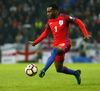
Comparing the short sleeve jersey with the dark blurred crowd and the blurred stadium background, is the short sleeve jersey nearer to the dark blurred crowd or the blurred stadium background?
the blurred stadium background

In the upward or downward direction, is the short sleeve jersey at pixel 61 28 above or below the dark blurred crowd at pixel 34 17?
above

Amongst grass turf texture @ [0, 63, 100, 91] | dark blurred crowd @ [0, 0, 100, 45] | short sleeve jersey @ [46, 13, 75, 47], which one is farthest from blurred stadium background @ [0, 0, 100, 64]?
short sleeve jersey @ [46, 13, 75, 47]

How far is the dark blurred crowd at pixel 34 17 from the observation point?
17369 mm

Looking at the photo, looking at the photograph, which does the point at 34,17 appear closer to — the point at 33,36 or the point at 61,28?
the point at 33,36

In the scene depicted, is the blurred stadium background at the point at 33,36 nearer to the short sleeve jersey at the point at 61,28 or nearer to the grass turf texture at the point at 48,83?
the grass turf texture at the point at 48,83

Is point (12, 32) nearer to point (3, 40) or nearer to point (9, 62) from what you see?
point (3, 40)

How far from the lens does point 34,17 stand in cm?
1866

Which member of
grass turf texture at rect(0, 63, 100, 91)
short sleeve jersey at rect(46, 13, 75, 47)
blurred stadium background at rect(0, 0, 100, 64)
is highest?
short sleeve jersey at rect(46, 13, 75, 47)

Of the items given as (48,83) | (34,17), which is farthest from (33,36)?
(48,83)

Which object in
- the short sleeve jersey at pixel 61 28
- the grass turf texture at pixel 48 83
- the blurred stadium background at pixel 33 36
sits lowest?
the blurred stadium background at pixel 33 36

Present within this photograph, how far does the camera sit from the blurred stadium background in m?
17.1

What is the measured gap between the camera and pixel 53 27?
19.9 ft

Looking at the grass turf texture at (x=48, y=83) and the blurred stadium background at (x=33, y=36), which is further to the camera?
the blurred stadium background at (x=33, y=36)

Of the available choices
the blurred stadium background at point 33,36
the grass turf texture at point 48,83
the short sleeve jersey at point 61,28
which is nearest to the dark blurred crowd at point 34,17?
the blurred stadium background at point 33,36
